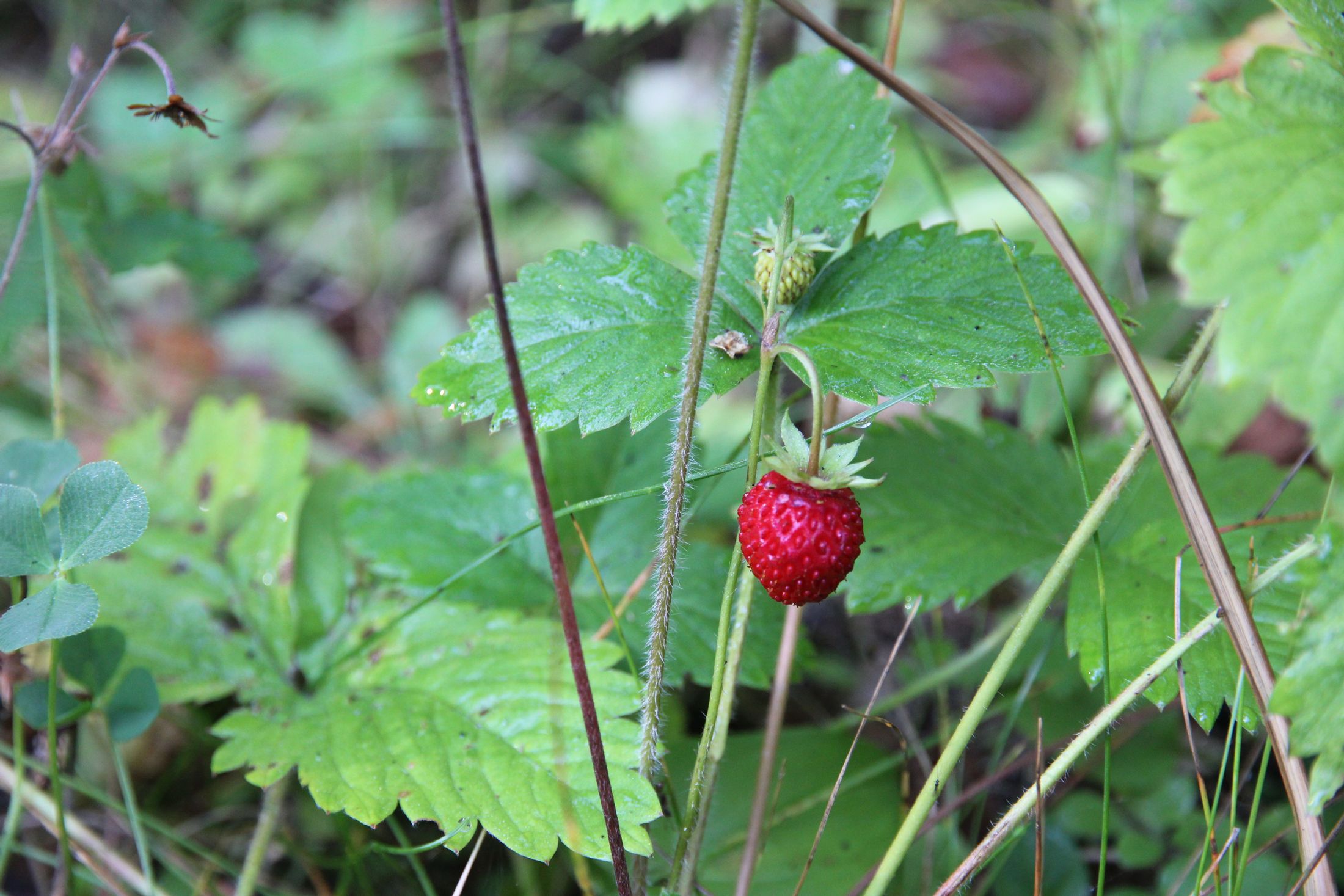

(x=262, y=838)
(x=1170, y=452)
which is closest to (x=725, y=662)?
(x=1170, y=452)

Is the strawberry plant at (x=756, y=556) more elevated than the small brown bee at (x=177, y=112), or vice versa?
the small brown bee at (x=177, y=112)

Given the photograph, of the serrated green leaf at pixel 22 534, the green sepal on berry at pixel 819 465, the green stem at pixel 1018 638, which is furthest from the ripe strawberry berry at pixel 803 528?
the serrated green leaf at pixel 22 534

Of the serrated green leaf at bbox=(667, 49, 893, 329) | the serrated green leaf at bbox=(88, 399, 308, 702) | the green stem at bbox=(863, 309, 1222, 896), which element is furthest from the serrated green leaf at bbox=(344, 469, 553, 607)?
the green stem at bbox=(863, 309, 1222, 896)

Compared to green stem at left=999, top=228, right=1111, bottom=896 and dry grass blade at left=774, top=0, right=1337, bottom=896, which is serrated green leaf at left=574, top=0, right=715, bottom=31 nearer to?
dry grass blade at left=774, top=0, right=1337, bottom=896

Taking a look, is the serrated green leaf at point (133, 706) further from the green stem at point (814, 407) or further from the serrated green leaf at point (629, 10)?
the serrated green leaf at point (629, 10)

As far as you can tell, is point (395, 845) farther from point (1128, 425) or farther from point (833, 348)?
point (1128, 425)

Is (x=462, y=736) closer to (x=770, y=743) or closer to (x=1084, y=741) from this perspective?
(x=770, y=743)

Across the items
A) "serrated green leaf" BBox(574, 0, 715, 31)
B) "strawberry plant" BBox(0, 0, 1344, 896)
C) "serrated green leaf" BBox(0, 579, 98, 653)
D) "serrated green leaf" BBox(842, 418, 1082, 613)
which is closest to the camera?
"strawberry plant" BBox(0, 0, 1344, 896)
